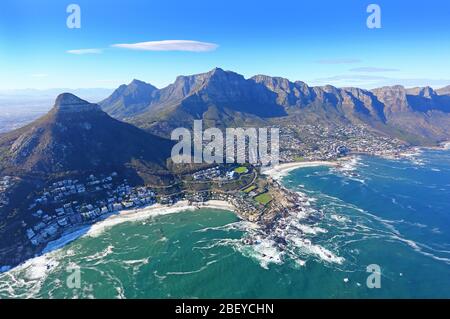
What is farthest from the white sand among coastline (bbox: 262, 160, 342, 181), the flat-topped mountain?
coastline (bbox: 262, 160, 342, 181)

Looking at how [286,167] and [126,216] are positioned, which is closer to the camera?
[126,216]

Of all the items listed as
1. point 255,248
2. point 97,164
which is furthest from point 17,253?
point 255,248

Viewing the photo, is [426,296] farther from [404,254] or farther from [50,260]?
[50,260]

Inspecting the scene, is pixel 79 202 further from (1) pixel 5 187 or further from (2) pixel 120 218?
(1) pixel 5 187

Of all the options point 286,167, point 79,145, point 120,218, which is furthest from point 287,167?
point 79,145

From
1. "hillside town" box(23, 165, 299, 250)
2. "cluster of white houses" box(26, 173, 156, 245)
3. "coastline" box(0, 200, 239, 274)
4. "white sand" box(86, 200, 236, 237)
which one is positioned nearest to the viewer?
"coastline" box(0, 200, 239, 274)

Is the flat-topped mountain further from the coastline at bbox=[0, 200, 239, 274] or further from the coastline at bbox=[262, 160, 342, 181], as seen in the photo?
the coastline at bbox=[262, 160, 342, 181]
